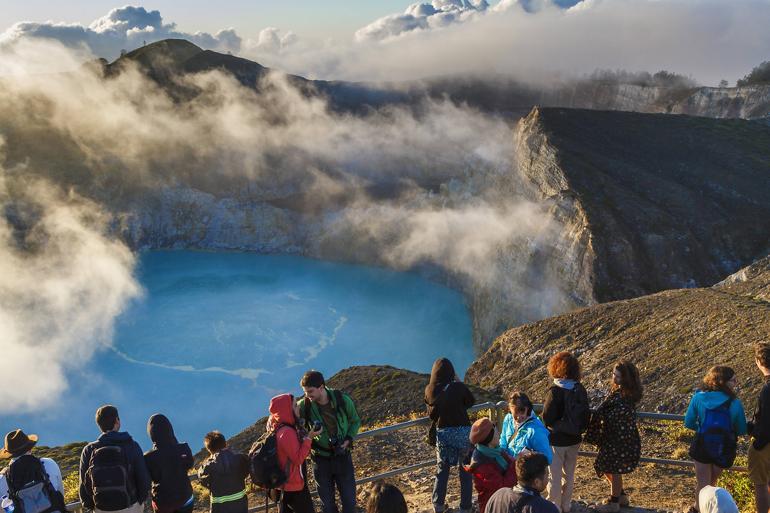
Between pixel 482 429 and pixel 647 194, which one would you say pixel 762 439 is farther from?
pixel 647 194

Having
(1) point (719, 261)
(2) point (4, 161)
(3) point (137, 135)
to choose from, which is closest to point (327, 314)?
(1) point (719, 261)

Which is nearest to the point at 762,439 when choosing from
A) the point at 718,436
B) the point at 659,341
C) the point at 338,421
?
the point at 718,436

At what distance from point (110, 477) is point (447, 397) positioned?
4149 millimetres

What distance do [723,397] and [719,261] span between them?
29549 mm

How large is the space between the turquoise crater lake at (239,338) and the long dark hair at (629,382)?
102ft

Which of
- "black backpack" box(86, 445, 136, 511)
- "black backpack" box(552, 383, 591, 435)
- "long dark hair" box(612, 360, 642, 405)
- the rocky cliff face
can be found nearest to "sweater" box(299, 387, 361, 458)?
"black backpack" box(86, 445, 136, 511)

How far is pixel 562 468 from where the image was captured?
8758 mm

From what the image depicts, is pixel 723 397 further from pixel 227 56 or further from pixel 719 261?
pixel 227 56

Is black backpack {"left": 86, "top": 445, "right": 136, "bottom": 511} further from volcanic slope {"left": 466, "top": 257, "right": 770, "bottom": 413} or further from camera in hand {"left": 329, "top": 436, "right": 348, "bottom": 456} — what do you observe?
volcanic slope {"left": 466, "top": 257, "right": 770, "bottom": 413}

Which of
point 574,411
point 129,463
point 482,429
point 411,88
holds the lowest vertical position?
point 574,411

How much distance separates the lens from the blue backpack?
8.07 m

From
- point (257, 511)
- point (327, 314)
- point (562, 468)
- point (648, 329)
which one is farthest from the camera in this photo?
point (327, 314)

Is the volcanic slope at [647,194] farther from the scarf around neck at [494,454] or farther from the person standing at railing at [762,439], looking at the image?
the scarf around neck at [494,454]

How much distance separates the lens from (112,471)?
740 cm
